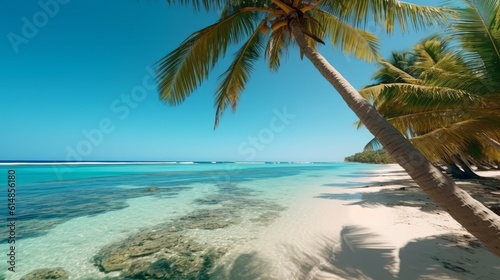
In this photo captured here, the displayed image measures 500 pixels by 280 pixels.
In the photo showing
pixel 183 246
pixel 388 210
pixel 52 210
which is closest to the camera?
pixel 183 246

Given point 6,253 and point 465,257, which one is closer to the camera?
point 465,257

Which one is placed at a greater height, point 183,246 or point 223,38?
point 223,38

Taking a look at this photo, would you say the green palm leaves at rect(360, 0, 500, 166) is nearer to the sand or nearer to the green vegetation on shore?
the sand

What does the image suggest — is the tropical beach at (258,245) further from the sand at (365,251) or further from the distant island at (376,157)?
the distant island at (376,157)

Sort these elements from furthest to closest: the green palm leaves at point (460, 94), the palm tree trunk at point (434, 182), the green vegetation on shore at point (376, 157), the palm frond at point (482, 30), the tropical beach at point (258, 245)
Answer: the green vegetation on shore at point (376, 157)
the tropical beach at point (258, 245)
the green palm leaves at point (460, 94)
the palm frond at point (482, 30)
the palm tree trunk at point (434, 182)

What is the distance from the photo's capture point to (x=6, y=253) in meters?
4.76

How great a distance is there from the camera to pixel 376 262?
12.1 feet

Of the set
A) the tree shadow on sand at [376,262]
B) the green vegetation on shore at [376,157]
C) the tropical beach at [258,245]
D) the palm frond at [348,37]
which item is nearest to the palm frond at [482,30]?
the palm frond at [348,37]

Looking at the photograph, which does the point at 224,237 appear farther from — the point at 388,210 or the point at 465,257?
the point at 388,210

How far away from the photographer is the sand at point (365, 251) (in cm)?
338

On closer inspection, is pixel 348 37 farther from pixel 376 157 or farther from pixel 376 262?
pixel 376 157

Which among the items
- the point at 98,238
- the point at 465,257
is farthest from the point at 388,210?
the point at 98,238

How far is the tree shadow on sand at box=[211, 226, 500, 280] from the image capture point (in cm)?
328

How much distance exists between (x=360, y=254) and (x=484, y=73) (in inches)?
140
